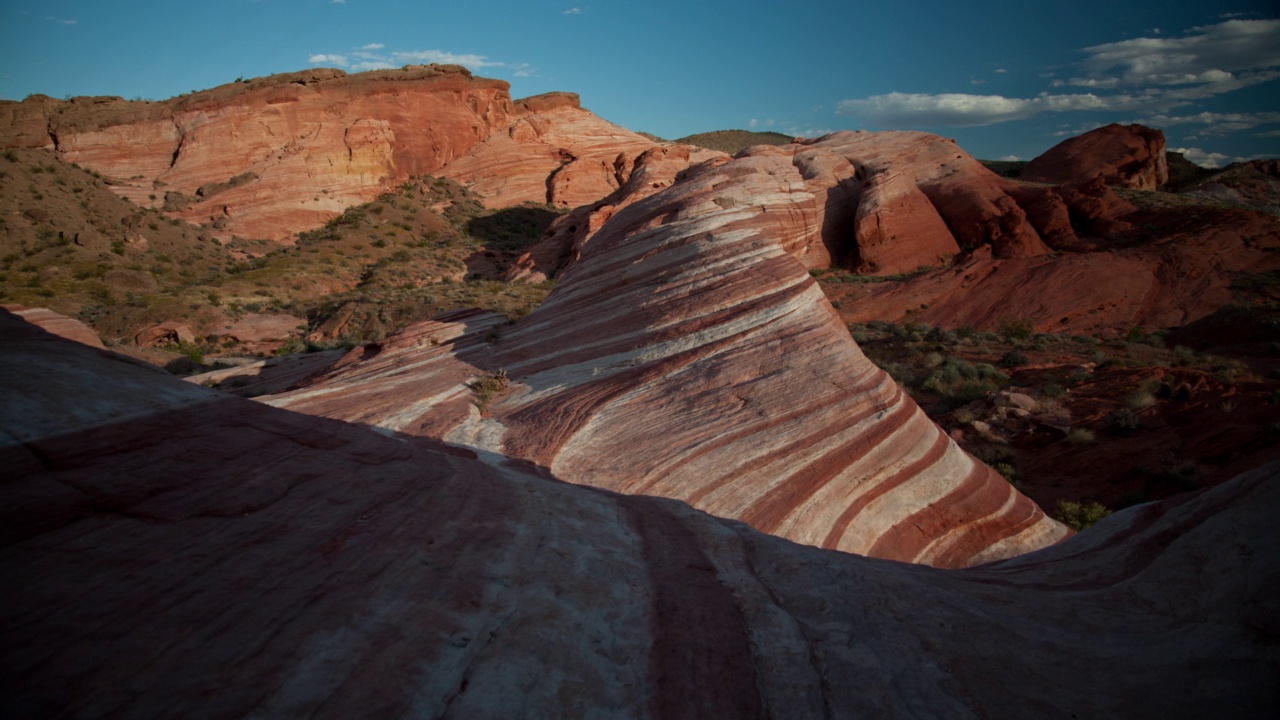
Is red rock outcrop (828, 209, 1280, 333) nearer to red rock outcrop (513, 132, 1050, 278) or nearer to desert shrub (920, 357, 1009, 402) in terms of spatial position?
red rock outcrop (513, 132, 1050, 278)

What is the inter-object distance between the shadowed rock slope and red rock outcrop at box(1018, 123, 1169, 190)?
1753 inches

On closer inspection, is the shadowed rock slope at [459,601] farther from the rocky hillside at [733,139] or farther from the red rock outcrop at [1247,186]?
the rocky hillside at [733,139]

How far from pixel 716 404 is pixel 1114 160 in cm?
4543

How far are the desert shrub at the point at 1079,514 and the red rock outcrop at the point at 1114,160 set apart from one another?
37230 millimetres

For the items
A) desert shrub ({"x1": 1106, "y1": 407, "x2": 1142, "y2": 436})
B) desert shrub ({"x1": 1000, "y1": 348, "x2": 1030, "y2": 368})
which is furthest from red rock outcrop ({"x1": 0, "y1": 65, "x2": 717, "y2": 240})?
desert shrub ({"x1": 1106, "y1": 407, "x2": 1142, "y2": 436})

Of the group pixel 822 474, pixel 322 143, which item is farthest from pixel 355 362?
pixel 322 143

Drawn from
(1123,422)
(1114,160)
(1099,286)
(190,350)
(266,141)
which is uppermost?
(266,141)

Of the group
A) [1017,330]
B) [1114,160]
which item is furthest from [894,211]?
[1114,160]

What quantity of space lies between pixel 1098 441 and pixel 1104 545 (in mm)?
9311

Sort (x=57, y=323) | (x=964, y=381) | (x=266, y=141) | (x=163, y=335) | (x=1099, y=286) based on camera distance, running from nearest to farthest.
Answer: (x=57, y=323)
(x=964, y=381)
(x=163, y=335)
(x=1099, y=286)
(x=266, y=141)

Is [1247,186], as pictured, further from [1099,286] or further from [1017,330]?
[1017,330]

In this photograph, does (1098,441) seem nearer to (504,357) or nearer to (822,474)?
(822,474)

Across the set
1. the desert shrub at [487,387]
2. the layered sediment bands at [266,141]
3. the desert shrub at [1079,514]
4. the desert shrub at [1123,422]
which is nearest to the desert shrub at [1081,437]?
the desert shrub at [1123,422]

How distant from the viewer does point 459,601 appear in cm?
270
